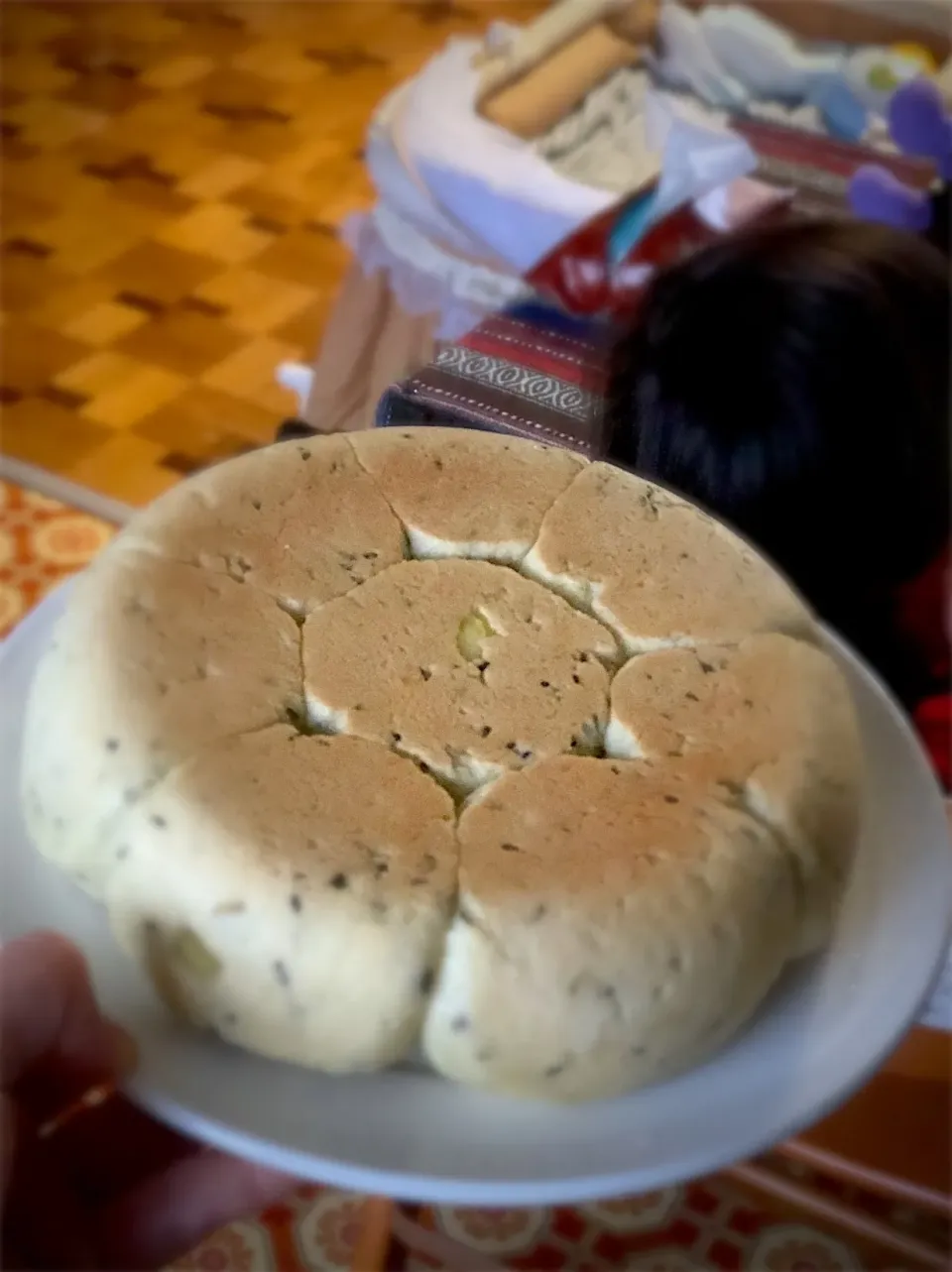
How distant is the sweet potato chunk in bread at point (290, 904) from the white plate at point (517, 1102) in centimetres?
1

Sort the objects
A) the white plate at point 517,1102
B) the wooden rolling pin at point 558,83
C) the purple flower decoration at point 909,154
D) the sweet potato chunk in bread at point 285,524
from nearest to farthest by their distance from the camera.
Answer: the white plate at point 517,1102
the sweet potato chunk in bread at point 285,524
the purple flower decoration at point 909,154
the wooden rolling pin at point 558,83

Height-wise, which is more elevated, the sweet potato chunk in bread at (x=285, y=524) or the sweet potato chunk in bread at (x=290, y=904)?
the sweet potato chunk in bread at (x=285, y=524)

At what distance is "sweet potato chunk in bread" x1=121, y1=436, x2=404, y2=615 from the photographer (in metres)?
0.45

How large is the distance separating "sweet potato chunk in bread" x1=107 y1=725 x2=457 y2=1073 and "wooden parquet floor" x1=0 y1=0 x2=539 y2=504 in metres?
0.82

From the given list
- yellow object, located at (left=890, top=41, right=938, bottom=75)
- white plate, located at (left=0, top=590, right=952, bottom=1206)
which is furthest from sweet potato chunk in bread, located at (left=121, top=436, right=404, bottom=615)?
yellow object, located at (left=890, top=41, right=938, bottom=75)

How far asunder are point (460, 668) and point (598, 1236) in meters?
0.73

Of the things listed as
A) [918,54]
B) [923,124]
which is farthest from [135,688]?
[918,54]

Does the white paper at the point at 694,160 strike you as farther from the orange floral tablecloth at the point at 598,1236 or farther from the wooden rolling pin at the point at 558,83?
the orange floral tablecloth at the point at 598,1236

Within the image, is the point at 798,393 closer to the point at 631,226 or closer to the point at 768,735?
the point at 768,735

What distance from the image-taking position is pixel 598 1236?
0.96 m

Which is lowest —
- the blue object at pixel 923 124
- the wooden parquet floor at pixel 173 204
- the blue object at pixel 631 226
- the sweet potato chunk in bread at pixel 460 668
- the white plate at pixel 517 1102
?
the wooden parquet floor at pixel 173 204

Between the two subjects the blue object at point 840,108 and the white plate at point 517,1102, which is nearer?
the white plate at point 517,1102

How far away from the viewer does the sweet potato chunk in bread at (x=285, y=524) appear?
453 mm

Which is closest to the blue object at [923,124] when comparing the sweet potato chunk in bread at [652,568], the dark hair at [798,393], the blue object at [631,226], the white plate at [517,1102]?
the blue object at [631,226]
